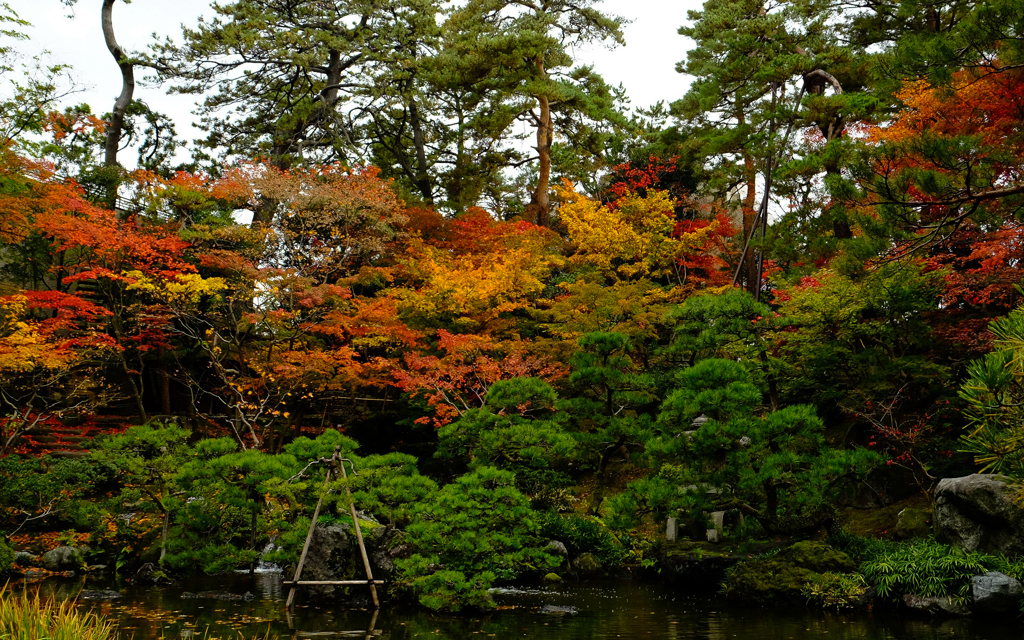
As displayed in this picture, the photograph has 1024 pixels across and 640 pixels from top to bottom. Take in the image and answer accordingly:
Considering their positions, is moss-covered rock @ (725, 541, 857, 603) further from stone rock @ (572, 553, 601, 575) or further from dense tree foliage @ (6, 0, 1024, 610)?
stone rock @ (572, 553, 601, 575)

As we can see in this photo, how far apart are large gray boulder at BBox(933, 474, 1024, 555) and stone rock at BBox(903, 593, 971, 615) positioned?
726mm

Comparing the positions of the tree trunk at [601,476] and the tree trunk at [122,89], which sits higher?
the tree trunk at [122,89]

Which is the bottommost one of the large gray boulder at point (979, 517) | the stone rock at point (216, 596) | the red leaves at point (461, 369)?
the stone rock at point (216, 596)

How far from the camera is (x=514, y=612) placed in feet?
25.3

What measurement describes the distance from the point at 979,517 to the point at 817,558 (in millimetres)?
1785

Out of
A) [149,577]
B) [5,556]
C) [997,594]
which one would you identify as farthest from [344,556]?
[997,594]

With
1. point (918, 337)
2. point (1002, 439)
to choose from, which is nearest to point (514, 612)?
point (1002, 439)

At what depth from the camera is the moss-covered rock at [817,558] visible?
798 centimetres

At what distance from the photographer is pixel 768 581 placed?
7949mm

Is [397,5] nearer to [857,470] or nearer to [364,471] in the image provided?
[364,471]

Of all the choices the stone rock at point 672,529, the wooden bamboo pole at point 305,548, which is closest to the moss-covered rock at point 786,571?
the stone rock at point 672,529

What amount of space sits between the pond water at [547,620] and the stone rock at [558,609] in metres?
0.01

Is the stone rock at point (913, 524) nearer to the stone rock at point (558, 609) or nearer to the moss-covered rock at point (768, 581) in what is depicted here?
the moss-covered rock at point (768, 581)

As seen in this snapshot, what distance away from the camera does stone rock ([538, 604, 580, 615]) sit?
7598 millimetres
